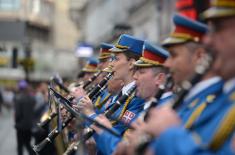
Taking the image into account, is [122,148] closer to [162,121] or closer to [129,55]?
[162,121]

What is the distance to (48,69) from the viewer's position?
192 feet

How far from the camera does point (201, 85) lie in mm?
3109

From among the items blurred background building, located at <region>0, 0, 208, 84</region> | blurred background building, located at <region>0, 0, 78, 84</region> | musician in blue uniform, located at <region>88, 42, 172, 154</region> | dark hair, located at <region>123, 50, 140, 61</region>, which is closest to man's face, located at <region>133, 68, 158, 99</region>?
musician in blue uniform, located at <region>88, 42, 172, 154</region>

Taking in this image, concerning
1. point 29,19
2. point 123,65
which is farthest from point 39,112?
point 29,19

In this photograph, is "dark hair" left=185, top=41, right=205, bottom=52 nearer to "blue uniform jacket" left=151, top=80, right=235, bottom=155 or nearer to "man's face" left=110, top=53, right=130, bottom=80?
"blue uniform jacket" left=151, top=80, right=235, bottom=155

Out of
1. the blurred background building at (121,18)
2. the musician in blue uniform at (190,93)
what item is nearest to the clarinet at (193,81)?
the musician in blue uniform at (190,93)

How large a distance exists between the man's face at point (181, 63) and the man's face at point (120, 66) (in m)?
2.03

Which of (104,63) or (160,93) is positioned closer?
(160,93)

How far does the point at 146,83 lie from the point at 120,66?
730 mm

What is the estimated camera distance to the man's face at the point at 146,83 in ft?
15.5

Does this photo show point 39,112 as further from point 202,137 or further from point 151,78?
point 202,137

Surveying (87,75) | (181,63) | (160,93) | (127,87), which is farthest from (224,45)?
(87,75)

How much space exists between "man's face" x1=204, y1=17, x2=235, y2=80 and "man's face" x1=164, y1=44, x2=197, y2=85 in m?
0.32

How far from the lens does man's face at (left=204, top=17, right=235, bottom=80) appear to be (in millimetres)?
2887
